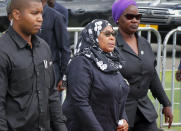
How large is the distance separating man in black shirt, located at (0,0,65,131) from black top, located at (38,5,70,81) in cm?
253

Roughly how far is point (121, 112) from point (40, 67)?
108 centimetres

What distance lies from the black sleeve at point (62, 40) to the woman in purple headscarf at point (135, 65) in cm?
123

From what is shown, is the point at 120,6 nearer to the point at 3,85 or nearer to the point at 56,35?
the point at 56,35

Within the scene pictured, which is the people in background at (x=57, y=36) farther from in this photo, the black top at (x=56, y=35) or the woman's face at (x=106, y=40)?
the woman's face at (x=106, y=40)

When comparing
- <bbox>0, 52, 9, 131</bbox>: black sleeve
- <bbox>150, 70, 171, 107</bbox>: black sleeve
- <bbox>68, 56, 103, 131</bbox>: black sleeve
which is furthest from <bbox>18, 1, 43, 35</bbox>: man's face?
<bbox>150, 70, 171, 107</bbox>: black sleeve

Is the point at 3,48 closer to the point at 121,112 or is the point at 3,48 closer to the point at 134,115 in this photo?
the point at 121,112

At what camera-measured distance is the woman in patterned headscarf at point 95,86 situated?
4266 mm

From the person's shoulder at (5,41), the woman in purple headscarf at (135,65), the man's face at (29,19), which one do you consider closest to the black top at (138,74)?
the woman in purple headscarf at (135,65)

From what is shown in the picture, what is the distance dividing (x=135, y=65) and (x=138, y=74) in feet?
0.29

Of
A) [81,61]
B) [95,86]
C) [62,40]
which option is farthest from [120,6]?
[62,40]

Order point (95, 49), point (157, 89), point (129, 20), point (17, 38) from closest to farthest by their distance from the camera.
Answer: point (17, 38) → point (95, 49) → point (129, 20) → point (157, 89)

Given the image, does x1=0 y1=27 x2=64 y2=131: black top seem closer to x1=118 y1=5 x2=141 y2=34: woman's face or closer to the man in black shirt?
the man in black shirt

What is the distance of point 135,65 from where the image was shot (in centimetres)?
505

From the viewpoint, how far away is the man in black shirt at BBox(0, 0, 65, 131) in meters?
3.52
